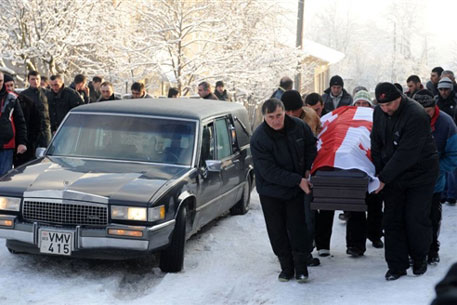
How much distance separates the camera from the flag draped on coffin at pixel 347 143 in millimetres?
7441

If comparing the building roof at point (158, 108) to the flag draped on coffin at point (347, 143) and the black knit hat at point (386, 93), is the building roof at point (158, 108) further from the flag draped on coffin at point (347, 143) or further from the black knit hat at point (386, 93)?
the black knit hat at point (386, 93)

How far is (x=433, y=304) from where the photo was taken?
2486 millimetres

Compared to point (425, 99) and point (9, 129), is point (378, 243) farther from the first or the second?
point (9, 129)

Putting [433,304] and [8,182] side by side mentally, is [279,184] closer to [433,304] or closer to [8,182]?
[8,182]

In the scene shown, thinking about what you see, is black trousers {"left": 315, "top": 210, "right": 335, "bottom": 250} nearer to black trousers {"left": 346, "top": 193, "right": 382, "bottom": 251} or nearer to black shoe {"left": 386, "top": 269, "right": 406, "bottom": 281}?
black trousers {"left": 346, "top": 193, "right": 382, "bottom": 251}

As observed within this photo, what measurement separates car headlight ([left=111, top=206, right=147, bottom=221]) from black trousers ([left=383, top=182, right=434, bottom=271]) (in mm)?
2261

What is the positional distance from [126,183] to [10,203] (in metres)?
1.13

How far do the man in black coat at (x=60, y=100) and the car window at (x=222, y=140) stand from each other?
320 centimetres

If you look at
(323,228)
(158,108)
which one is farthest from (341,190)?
(158,108)

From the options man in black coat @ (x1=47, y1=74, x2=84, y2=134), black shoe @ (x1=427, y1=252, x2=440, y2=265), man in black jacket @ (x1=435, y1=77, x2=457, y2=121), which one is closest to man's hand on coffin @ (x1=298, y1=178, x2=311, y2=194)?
black shoe @ (x1=427, y1=252, x2=440, y2=265)

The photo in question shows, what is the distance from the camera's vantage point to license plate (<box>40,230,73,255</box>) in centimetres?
731

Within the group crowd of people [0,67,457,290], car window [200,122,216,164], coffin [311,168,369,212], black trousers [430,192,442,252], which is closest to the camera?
crowd of people [0,67,457,290]

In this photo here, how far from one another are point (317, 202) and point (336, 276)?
89cm

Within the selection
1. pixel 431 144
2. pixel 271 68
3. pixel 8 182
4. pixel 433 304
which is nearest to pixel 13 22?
pixel 271 68
